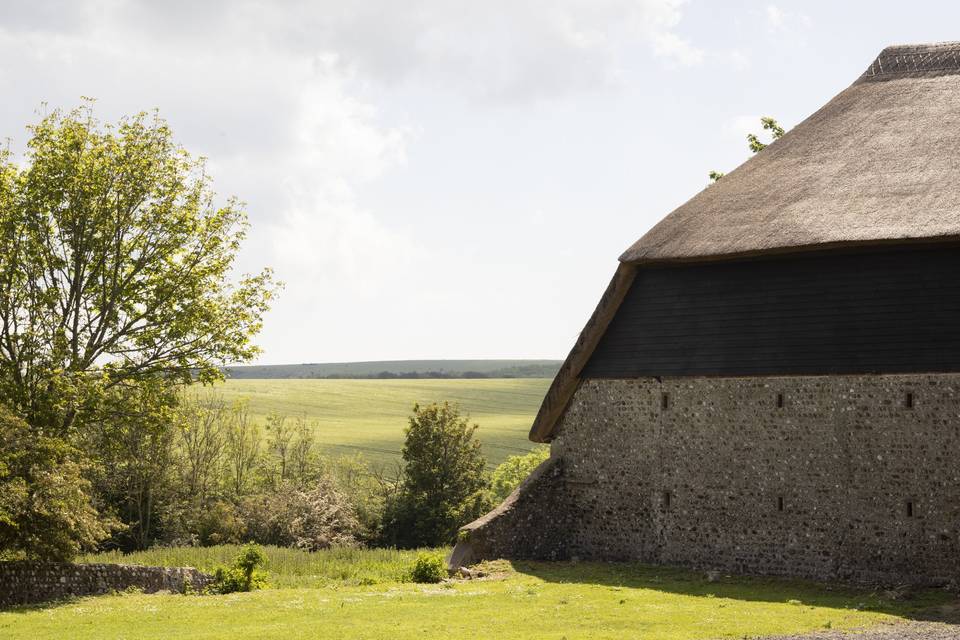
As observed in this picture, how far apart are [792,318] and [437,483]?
65.2 ft

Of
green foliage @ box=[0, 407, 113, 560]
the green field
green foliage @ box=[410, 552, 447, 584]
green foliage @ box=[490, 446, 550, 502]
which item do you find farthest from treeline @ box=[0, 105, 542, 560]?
the green field

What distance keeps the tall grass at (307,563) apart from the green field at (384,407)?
103ft

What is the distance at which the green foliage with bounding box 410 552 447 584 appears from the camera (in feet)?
79.3

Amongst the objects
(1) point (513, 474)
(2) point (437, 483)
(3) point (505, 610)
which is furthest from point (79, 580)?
(1) point (513, 474)

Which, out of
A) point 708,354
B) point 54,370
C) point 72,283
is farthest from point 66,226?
point 708,354

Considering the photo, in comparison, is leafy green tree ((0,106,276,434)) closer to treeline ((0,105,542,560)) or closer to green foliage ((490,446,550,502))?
treeline ((0,105,542,560))

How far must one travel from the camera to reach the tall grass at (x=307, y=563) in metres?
26.3

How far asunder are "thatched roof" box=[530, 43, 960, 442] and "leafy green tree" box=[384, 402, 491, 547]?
1295 centimetres

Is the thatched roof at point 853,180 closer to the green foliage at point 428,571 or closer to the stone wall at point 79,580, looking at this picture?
the green foliage at point 428,571

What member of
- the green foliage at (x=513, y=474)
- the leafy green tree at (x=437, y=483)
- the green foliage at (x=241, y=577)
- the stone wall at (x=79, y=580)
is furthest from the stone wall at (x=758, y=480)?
the green foliage at (x=513, y=474)

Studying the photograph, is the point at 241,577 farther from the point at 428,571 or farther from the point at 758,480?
the point at 758,480

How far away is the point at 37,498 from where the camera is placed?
22453 millimetres

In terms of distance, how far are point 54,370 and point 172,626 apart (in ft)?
33.3

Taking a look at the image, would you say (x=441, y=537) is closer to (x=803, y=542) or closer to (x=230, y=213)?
(x=230, y=213)
